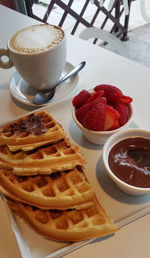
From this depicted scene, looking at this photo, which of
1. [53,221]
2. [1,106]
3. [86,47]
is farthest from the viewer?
[86,47]

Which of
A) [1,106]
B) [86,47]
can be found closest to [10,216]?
[1,106]

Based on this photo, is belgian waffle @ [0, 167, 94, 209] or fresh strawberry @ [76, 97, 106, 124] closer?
belgian waffle @ [0, 167, 94, 209]

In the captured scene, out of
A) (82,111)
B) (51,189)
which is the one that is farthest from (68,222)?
(82,111)

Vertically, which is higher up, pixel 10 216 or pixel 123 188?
pixel 123 188

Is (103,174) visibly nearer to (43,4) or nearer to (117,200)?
(117,200)

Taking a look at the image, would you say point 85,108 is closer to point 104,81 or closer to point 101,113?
point 101,113

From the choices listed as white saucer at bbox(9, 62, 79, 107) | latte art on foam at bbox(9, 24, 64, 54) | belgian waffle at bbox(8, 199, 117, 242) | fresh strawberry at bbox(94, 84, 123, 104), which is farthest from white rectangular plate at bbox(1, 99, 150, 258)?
latte art on foam at bbox(9, 24, 64, 54)

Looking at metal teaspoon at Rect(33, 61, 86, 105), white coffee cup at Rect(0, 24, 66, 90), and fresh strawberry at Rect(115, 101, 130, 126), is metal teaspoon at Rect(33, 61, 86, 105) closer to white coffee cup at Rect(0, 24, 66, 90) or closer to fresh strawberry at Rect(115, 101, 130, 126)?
white coffee cup at Rect(0, 24, 66, 90)
